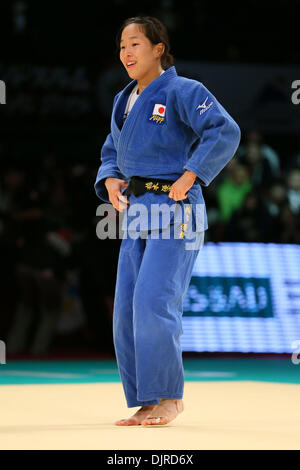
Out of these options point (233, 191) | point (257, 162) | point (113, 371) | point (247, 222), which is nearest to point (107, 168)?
point (113, 371)

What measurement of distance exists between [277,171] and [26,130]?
2.79 meters

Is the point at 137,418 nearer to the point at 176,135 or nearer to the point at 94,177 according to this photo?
the point at 176,135

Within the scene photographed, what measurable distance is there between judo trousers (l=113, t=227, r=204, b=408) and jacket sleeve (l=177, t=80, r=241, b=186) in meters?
0.30

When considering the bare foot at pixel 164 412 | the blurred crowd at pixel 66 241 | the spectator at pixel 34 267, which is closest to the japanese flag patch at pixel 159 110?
the bare foot at pixel 164 412

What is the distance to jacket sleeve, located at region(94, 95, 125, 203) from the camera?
335 cm

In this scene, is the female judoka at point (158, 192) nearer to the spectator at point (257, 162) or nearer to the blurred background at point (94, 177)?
the blurred background at point (94, 177)

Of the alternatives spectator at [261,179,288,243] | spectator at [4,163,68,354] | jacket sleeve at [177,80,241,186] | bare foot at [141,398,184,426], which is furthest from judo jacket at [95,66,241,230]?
spectator at [261,179,288,243]

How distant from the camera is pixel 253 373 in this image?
5746 mm

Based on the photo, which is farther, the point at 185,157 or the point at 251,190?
the point at 251,190

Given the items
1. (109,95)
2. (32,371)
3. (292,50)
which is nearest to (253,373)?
(32,371)

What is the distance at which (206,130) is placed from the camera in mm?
3031
